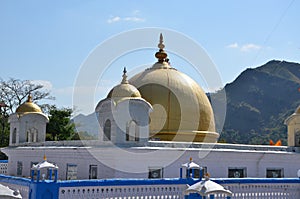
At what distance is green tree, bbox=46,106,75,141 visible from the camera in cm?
3700

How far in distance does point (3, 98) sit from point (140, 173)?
26.6 meters

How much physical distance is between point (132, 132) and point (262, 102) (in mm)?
101224

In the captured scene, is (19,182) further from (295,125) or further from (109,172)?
(295,125)

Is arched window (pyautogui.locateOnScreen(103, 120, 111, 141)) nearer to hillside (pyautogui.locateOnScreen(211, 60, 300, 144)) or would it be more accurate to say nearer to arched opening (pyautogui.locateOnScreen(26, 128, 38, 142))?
arched opening (pyautogui.locateOnScreen(26, 128, 38, 142))

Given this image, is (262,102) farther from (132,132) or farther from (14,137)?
(132,132)

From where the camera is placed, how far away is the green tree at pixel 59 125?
37.0 metres

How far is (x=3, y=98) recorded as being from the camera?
3831 centimetres

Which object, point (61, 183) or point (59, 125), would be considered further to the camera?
point (59, 125)

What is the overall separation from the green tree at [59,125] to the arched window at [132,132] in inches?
859

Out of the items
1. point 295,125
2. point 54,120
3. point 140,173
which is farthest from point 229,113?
point 140,173

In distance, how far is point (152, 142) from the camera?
1586cm

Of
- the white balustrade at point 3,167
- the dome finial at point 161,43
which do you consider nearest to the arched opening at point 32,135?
the white balustrade at point 3,167

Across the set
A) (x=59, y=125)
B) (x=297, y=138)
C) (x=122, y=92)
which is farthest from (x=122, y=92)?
(x=59, y=125)

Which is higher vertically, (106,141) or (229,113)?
(229,113)
